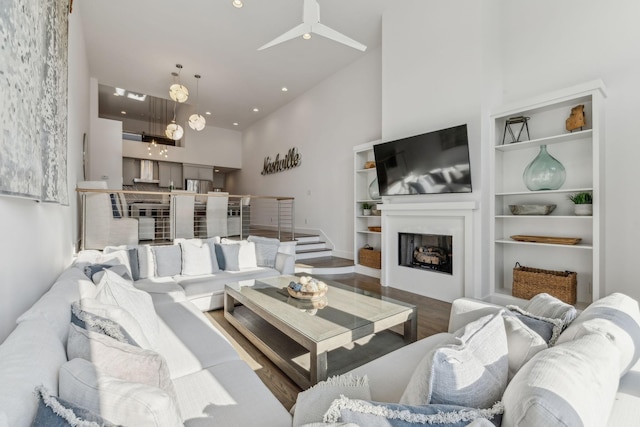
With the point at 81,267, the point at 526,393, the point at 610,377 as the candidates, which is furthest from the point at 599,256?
the point at 81,267

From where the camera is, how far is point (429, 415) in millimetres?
681

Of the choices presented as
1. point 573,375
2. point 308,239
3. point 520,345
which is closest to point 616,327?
point 520,345

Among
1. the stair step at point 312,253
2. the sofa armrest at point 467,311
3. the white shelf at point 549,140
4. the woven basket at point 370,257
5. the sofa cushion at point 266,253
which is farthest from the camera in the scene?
the stair step at point 312,253

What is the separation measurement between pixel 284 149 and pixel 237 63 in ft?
8.09

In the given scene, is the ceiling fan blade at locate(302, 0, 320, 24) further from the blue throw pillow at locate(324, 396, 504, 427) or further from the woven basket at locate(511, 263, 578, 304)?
the woven basket at locate(511, 263, 578, 304)

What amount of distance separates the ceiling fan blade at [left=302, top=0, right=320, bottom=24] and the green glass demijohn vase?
2.78 m

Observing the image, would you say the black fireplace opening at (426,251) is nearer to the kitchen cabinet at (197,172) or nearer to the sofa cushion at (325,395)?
the sofa cushion at (325,395)

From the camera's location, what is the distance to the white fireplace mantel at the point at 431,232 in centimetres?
345

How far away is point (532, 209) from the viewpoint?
319 centimetres

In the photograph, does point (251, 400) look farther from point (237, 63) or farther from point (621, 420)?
point (237, 63)

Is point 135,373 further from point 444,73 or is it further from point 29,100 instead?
point 444,73

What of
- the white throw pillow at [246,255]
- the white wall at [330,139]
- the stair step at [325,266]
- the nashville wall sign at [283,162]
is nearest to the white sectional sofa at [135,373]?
the white throw pillow at [246,255]

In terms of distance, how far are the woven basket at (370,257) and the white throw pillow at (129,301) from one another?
3.52 m

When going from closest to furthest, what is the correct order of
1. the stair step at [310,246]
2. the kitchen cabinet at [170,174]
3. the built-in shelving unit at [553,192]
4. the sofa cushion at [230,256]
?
the built-in shelving unit at [553,192] < the sofa cushion at [230,256] < the stair step at [310,246] < the kitchen cabinet at [170,174]
